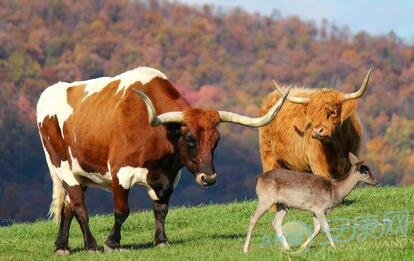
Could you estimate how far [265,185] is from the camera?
395 inches

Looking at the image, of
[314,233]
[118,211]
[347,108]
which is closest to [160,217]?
[118,211]

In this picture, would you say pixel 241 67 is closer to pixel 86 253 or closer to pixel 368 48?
pixel 368 48

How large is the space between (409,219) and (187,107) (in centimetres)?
369

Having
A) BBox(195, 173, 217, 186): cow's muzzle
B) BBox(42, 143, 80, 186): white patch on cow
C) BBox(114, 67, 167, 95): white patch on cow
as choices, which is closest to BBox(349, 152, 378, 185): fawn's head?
BBox(195, 173, 217, 186): cow's muzzle

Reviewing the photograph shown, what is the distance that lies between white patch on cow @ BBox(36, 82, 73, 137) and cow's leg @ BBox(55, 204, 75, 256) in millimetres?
1087

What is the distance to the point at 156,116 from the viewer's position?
11148 mm

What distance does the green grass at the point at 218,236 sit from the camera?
956cm

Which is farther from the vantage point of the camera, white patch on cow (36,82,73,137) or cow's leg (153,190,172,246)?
white patch on cow (36,82,73,137)

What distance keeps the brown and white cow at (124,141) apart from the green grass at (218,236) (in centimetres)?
66

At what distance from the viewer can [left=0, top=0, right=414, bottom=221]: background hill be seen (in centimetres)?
12312

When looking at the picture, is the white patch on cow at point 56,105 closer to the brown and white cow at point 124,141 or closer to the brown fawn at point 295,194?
the brown and white cow at point 124,141

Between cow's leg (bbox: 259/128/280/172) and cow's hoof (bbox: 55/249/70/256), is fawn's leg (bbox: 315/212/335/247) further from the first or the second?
cow's leg (bbox: 259/128/280/172)

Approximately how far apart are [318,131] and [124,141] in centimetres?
421

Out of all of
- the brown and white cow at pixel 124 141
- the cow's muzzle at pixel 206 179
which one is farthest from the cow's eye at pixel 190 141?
A: the cow's muzzle at pixel 206 179
